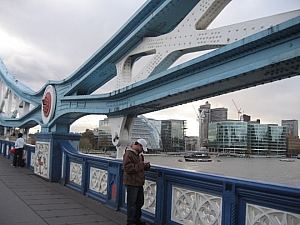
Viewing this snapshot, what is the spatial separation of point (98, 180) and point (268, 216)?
13.9ft

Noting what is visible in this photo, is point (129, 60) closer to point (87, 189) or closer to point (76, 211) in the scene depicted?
point (87, 189)

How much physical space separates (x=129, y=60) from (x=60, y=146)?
3.18 m

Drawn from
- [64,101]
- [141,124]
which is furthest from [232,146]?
[64,101]

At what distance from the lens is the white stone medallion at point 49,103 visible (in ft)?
35.4

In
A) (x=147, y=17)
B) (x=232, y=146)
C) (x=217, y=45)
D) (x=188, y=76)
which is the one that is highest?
(x=147, y=17)

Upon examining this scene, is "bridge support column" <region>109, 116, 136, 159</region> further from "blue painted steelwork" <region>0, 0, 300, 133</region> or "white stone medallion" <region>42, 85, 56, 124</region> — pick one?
"white stone medallion" <region>42, 85, 56, 124</region>

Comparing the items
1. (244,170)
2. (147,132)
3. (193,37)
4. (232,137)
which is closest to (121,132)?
(193,37)

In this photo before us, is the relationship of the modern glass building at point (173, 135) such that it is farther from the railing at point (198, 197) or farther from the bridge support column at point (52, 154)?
the railing at point (198, 197)

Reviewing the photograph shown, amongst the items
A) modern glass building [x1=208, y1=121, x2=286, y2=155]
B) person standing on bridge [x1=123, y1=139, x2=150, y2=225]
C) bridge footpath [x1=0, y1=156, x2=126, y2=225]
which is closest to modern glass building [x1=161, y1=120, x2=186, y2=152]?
modern glass building [x1=208, y1=121, x2=286, y2=155]

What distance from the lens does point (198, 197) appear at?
4059mm

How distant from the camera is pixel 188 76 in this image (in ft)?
18.8

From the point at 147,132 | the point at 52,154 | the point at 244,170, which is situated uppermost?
the point at 52,154

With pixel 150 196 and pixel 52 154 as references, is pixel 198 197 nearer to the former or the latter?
pixel 150 196

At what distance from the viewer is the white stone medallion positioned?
35.4 ft
